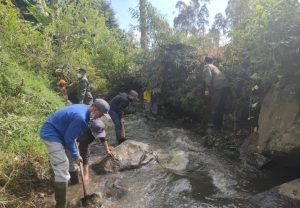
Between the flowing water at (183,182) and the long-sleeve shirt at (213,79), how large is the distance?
7.20 ft

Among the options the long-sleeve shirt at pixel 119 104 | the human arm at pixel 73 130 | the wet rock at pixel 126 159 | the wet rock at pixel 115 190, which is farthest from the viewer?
the long-sleeve shirt at pixel 119 104

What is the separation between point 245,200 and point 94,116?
3259 millimetres

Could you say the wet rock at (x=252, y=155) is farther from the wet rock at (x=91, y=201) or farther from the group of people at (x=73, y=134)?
the wet rock at (x=91, y=201)

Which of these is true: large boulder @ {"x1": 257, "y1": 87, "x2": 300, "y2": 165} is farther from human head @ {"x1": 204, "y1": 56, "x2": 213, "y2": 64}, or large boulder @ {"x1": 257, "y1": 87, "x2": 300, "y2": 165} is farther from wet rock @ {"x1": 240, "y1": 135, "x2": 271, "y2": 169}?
human head @ {"x1": 204, "y1": 56, "x2": 213, "y2": 64}

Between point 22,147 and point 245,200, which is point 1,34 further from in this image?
point 245,200

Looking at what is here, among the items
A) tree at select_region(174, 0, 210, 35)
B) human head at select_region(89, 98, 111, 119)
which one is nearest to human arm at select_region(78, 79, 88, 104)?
human head at select_region(89, 98, 111, 119)

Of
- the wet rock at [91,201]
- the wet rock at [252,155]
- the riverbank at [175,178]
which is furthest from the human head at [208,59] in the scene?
the wet rock at [91,201]

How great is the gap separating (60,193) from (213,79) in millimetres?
7024

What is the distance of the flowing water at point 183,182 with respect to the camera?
6711 millimetres

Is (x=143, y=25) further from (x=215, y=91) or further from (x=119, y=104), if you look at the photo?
(x=119, y=104)

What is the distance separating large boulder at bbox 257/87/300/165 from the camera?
267 inches

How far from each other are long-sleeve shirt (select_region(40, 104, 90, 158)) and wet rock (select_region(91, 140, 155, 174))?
2555mm

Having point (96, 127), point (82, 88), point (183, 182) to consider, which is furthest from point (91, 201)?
point (82, 88)

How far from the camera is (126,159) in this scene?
8.52 m
